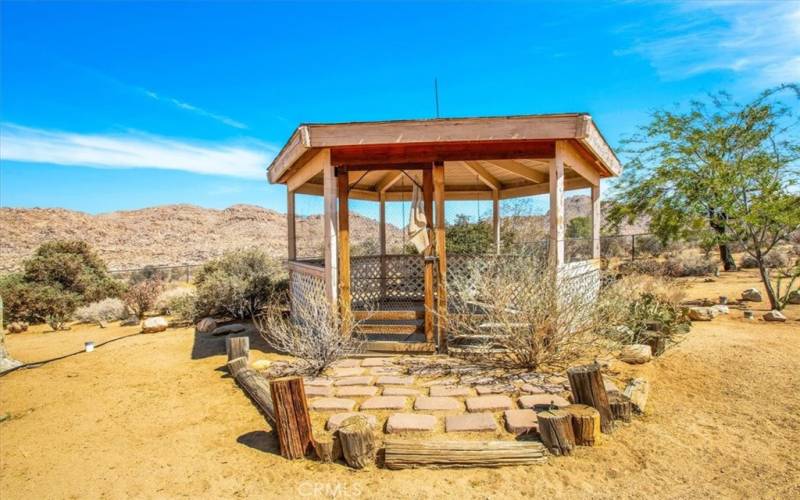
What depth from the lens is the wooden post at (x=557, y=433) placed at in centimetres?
298

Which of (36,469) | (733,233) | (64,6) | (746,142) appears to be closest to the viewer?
(36,469)

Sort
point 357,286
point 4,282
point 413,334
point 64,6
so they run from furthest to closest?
point 4,282 < point 357,286 < point 64,6 < point 413,334

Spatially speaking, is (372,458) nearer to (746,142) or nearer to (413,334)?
(413,334)

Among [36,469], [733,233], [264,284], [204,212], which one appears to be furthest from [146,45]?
[204,212]

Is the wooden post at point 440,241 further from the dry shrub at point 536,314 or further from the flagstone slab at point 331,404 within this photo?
the flagstone slab at point 331,404

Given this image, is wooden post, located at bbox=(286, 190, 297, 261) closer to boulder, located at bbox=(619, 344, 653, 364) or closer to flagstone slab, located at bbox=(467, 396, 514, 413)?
flagstone slab, located at bbox=(467, 396, 514, 413)

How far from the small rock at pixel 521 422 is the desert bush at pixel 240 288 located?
548cm

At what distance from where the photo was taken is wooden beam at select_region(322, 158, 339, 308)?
18.2 feet

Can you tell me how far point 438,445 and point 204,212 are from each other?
1748 inches

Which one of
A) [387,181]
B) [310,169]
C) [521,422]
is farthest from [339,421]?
[387,181]

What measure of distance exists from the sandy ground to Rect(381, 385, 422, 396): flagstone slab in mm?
1163

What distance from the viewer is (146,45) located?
35.9 feet

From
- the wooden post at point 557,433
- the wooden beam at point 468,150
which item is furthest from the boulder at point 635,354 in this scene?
the wooden beam at point 468,150

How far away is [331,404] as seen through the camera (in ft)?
12.7
